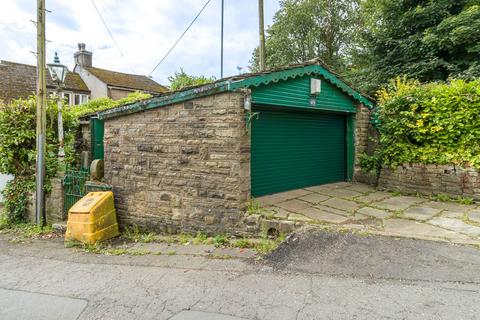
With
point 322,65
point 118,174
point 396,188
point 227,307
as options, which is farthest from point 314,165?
point 227,307

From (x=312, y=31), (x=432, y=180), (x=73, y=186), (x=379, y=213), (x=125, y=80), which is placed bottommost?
(x=379, y=213)

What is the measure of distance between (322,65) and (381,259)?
15.0 ft

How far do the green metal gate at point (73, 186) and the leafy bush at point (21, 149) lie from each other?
1.95 feet

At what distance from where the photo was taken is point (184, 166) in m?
5.56

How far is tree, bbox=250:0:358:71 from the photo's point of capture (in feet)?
66.9

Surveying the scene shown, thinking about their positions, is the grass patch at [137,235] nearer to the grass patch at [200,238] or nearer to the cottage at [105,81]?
the grass patch at [200,238]

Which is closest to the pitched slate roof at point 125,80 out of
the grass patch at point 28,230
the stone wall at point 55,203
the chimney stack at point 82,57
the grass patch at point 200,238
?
the chimney stack at point 82,57

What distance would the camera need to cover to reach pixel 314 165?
771cm

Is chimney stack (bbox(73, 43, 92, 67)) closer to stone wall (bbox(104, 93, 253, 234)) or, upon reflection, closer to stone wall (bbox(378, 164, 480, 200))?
stone wall (bbox(104, 93, 253, 234))

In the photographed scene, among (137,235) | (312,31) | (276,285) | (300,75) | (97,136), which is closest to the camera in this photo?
(276,285)

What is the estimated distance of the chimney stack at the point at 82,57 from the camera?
24750 mm

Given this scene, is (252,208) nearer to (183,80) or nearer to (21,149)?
(21,149)

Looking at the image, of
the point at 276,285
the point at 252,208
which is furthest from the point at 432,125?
the point at 276,285

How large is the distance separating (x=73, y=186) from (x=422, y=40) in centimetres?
1308
